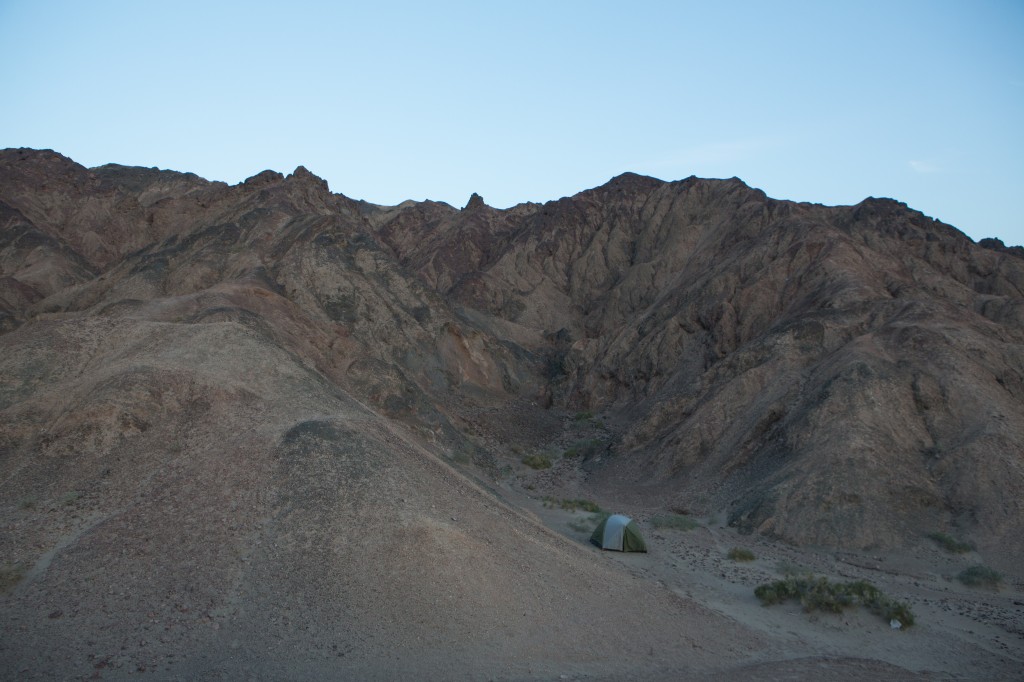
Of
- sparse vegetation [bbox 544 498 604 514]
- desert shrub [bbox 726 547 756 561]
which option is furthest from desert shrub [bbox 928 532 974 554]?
sparse vegetation [bbox 544 498 604 514]

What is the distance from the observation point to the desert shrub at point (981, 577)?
17.1m

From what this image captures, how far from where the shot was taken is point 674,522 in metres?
22.2

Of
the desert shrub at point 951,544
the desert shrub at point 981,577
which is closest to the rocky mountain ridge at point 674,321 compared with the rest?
the desert shrub at point 951,544

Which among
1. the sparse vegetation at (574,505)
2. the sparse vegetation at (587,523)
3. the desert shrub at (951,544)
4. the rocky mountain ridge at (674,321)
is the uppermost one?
the rocky mountain ridge at (674,321)

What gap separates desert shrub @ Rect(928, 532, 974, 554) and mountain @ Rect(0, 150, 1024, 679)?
59 centimetres

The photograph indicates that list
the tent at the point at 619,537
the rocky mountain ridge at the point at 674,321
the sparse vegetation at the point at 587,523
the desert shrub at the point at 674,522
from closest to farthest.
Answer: the tent at the point at 619,537, the sparse vegetation at the point at 587,523, the desert shrub at the point at 674,522, the rocky mountain ridge at the point at 674,321

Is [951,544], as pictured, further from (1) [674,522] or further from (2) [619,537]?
(2) [619,537]

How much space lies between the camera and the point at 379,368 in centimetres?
2794

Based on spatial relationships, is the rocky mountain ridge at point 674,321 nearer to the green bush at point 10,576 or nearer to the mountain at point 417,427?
the mountain at point 417,427

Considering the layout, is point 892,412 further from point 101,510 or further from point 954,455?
point 101,510

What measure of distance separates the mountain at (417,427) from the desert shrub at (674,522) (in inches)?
48.7

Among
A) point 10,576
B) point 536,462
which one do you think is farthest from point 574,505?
point 10,576

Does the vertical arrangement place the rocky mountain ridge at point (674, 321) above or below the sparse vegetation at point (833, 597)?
above

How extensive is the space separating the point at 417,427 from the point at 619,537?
8531mm
